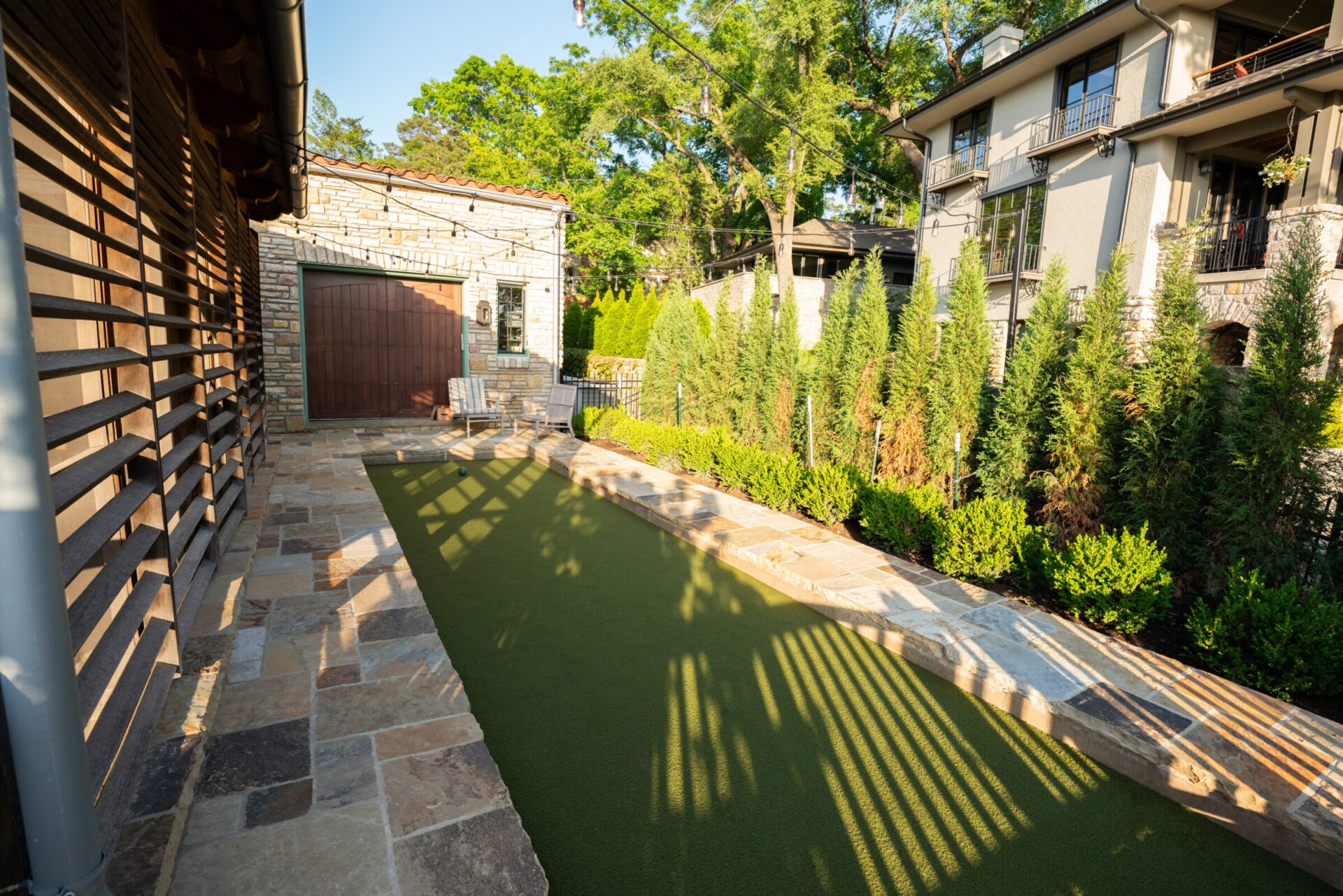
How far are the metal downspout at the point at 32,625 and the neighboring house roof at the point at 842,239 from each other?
67.6 ft

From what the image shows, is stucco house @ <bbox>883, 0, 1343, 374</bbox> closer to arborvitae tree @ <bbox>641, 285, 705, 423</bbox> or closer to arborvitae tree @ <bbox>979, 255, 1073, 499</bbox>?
arborvitae tree @ <bbox>641, 285, 705, 423</bbox>

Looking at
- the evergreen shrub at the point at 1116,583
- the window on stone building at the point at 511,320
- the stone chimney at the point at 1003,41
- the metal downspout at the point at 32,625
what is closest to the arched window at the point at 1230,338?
the stone chimney at the point at 1003,41

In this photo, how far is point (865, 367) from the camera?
607cm

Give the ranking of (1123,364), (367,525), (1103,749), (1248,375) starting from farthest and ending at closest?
1. (367,525)
2. (1123,364)
3. (1248,375)
4. (1103,749)

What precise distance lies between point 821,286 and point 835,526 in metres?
16.3

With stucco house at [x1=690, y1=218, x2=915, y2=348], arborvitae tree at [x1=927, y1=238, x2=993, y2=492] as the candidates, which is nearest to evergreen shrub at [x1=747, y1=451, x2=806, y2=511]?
arborvitae tree at [x1=927, y1=238, x2=993, y2=492]

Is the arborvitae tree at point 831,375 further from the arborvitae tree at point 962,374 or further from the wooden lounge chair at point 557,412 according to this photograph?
the wooden lounge chair at point 557,412

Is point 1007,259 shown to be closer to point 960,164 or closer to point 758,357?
Answer: point 960,164

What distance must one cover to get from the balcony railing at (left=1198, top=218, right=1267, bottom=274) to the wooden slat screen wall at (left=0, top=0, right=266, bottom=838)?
1318 centimetres

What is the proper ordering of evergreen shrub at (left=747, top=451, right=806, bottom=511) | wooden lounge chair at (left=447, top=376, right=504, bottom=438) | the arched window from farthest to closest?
the arched window, wooden lounge chair at (left=447, top=376, right=504, bottom=438), evergreen shrub at (left=747, top=451, right=806, bottom=511)

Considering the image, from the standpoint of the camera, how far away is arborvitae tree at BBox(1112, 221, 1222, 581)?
12.4 ft

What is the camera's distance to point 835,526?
17.2 ft

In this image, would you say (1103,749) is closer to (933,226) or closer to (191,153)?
(191,153)

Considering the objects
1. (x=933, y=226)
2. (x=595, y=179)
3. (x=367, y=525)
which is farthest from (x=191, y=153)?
(x=595, y=179)
